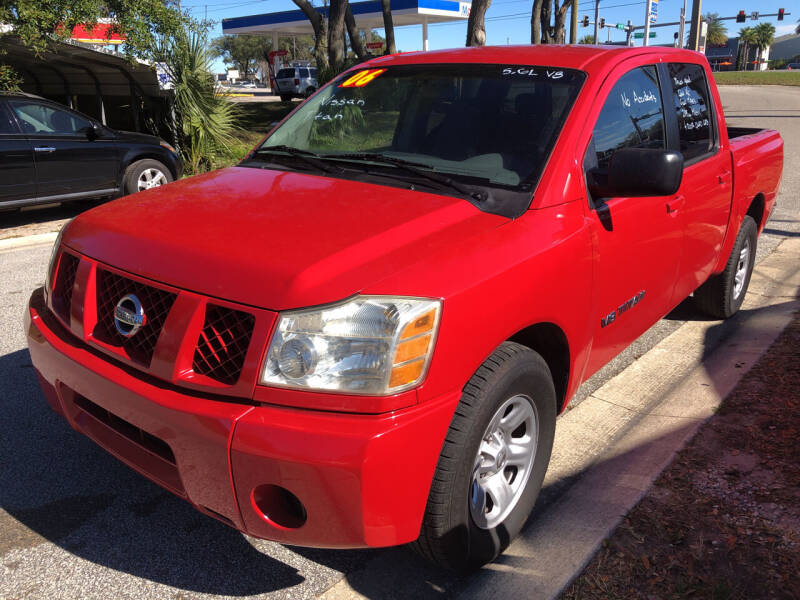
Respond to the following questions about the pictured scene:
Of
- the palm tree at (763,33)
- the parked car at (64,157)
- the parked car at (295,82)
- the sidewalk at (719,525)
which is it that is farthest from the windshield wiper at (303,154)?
the palm tree at (763,33)

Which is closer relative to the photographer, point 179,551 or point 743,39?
point 179,551

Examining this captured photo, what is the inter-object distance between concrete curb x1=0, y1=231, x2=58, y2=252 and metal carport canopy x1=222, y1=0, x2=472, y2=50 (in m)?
30.7

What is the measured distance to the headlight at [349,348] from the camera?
80.4 inches

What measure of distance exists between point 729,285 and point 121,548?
4261mm

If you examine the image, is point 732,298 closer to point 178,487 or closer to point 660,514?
point 660,514

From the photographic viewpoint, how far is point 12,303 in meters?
5.57

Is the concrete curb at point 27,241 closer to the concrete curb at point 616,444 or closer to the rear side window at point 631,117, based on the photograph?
the concrete curb at point 616,444

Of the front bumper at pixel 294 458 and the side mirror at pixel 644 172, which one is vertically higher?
the side mirror at pixel 644 172

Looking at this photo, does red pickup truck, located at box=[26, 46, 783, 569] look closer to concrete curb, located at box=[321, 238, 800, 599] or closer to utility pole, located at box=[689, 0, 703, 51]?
concrete curb, located at box=[321, 238, 800, 599]

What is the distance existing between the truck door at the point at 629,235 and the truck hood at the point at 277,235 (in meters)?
0.66

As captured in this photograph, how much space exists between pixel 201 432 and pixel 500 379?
3.17 feet

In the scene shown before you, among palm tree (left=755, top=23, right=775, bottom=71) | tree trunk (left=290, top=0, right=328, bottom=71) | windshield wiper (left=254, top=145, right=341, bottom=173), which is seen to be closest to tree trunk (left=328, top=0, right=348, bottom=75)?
tree trunk (left=290, top=0, right=328, bottom=71)

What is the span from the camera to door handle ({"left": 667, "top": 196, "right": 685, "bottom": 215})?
350cm

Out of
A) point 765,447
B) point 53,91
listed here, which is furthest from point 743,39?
point 765,447
